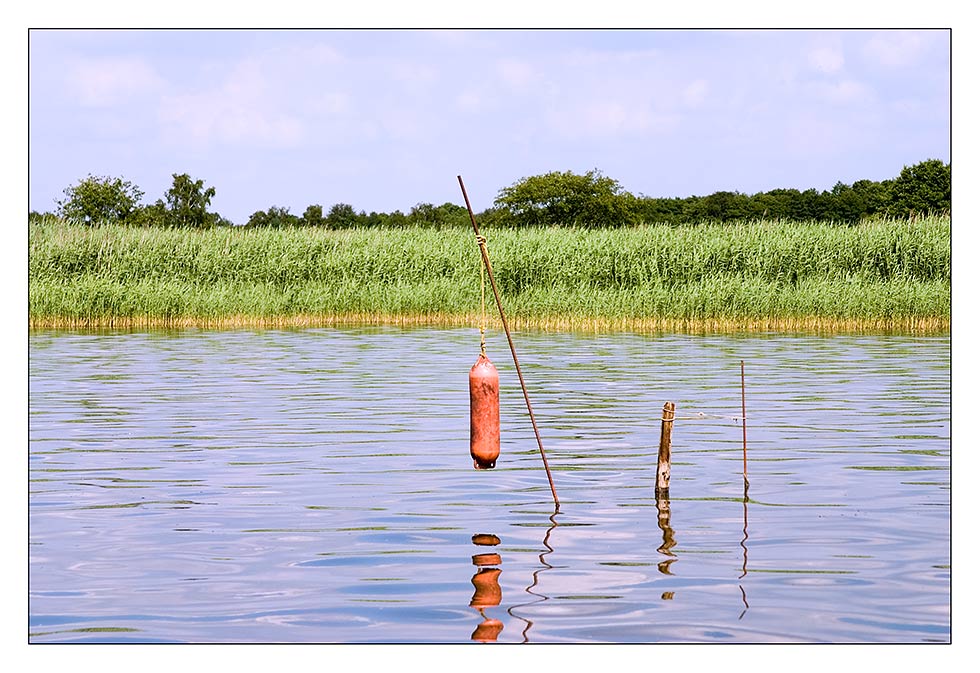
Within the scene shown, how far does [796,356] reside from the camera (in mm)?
22172

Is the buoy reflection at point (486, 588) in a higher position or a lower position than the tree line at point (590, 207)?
lower

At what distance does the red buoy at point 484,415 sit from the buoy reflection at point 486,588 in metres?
0.52

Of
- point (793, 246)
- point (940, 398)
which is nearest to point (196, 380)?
point (940, 398)

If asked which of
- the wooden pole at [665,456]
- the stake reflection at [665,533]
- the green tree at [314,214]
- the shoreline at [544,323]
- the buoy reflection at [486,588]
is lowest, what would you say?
the buoy reflection at [486,588]

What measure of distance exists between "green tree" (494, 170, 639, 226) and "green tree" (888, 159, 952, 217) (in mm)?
22795

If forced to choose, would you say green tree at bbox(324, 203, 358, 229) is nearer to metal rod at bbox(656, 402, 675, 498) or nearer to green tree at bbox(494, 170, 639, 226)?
green tree at bbox(494, 170, 639, 226)

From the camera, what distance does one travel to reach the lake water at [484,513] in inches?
277

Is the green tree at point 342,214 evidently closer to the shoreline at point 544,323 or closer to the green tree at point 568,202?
the green tree at point 568,202

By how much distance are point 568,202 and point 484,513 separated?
64362 mm

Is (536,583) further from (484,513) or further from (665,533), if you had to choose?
(484,513)

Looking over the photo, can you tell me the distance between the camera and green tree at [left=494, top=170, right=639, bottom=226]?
72625 millimetres

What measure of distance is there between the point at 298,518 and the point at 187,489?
156 cm

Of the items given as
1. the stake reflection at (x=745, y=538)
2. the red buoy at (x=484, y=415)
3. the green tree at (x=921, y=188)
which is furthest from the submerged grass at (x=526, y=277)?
the red buoy at (x=484, y=415)
